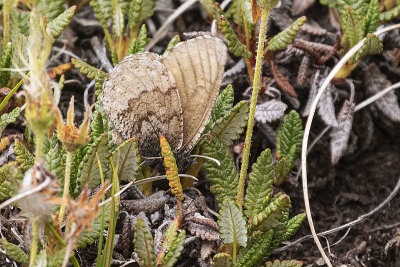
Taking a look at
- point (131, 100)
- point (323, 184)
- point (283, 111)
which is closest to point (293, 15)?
point (283, 111)

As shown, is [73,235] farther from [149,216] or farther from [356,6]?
[356,6]

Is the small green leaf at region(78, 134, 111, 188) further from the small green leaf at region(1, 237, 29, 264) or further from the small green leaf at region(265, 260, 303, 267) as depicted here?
the small green leaf at region(265, 260, 303, 267)

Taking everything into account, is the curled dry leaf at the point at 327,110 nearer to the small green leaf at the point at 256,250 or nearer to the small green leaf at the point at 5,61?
the small green leaf at the point at 256,250

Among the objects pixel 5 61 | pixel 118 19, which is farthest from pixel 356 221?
pixel 5 61

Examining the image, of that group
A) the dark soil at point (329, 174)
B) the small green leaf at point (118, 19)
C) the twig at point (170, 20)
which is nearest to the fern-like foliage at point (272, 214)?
the dark soil at point (329, 174)

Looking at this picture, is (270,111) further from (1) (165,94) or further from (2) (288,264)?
(2) (288,264)

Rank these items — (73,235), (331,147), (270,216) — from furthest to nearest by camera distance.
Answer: (331,147)
(270,216)
(73,235)

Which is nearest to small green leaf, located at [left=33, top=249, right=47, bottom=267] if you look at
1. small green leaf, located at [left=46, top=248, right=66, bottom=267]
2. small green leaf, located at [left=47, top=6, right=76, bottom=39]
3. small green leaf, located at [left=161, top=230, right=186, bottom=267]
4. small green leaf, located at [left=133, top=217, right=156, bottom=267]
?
small green leaf, located at [left=46, top=248, right=66, bottom=267]
